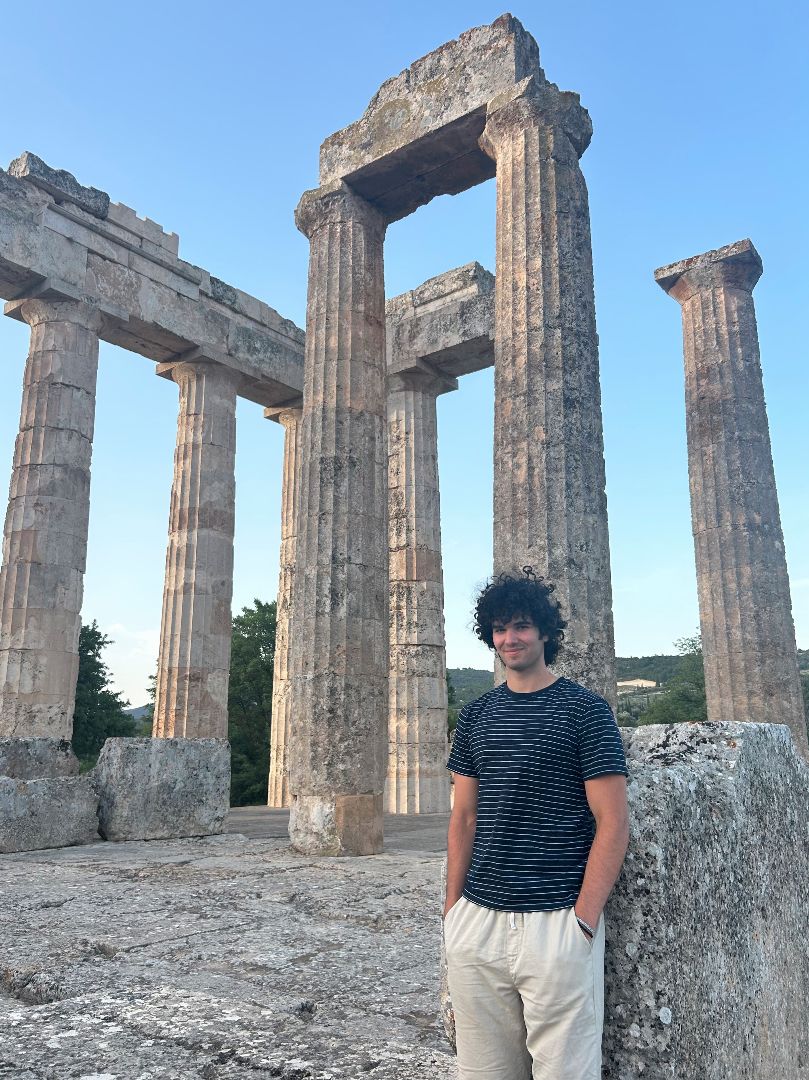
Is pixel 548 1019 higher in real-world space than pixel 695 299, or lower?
lower

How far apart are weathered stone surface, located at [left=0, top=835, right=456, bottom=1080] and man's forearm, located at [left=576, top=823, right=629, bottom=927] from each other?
1.24m

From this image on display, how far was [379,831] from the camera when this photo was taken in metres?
9.73

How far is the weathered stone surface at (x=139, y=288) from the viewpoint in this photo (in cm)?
1514

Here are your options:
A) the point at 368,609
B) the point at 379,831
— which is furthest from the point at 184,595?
the point at 379,831

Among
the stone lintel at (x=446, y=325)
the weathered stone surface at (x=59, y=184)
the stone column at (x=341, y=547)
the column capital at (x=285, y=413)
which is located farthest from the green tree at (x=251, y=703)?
the stone column at (x=341, y=547)

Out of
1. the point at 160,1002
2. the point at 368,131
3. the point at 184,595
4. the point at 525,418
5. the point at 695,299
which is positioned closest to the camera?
the point at 160,1002

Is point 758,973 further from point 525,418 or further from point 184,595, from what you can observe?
point 184,595

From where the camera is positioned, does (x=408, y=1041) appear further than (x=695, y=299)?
No

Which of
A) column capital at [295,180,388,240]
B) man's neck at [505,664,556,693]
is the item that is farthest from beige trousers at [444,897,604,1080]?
column capital at [295,180,388,240]

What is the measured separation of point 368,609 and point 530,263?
4.53 m

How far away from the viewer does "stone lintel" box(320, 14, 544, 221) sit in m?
10.1

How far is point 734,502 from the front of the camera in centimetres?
1399

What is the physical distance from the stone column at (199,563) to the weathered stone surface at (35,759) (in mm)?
5169

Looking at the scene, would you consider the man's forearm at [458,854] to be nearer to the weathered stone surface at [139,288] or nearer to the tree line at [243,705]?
the weathered stone surface at [139,288]
